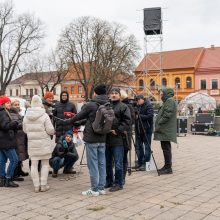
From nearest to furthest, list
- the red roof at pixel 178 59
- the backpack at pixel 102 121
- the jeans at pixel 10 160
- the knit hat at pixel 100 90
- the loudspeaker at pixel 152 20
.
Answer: the backpack at pixel 102 121 < the knit hat at pixel 100 90 < the jeans at pixel 10 160 < the loudspeaker at pixel 152 20 < the red roof at pixel 178 59

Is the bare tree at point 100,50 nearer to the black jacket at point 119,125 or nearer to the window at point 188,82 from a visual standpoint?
the window at point 188,82

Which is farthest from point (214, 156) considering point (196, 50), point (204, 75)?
point (196, 50)

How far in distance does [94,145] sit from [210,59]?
61.3 meters

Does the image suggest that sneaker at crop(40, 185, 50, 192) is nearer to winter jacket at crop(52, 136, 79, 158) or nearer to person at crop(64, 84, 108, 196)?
person at crop(64, 84, 108, 196)

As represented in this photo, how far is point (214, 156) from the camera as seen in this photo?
10734 mm

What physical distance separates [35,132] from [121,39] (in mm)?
43464

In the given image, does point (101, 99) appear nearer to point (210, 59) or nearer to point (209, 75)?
point (209, 75)

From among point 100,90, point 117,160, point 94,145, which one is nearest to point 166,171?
point 117,160

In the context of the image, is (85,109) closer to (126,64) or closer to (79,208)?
(79,208)

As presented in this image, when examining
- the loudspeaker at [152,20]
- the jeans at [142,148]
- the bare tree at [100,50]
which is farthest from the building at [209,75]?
the jeans at [142,148]

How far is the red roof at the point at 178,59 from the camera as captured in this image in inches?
2534

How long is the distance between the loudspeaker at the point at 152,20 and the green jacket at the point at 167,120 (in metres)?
23.9

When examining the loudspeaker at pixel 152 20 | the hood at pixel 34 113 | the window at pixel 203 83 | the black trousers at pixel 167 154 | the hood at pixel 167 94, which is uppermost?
the loudspeaker at pixel 152 20

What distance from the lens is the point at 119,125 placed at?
643 centimetres
